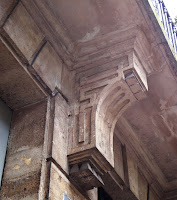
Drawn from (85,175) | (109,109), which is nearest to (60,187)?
(85,175)

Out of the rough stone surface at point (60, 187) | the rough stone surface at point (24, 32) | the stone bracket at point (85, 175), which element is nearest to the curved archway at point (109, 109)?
the stone bracket at point (85, 175)

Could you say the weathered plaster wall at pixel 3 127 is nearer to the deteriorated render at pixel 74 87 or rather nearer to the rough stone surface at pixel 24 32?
the deteriorated render at pixel 74 87

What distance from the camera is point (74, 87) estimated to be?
4.11 m

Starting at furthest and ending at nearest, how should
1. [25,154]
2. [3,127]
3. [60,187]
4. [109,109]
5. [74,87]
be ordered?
1. [74,87]
2. [109,109]
3. [3,127]
4. [25,154]
5. [60,187]

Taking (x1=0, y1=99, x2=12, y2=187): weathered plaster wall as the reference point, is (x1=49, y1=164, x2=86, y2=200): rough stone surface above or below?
below

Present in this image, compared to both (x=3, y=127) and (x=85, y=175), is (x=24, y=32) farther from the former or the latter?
(x=85, y=175)

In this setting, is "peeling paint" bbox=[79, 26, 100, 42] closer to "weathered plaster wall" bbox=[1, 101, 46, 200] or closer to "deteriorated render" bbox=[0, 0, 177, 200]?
"deteriorated render" bbox=[0, 0, 177, 200]

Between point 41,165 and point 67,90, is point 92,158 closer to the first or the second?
point 41,165

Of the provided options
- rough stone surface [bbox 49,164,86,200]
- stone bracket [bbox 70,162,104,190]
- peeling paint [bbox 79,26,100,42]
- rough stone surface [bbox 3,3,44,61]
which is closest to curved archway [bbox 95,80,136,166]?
stone bracket [bbox 70,162,104,190]

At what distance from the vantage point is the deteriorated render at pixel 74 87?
3459 mm

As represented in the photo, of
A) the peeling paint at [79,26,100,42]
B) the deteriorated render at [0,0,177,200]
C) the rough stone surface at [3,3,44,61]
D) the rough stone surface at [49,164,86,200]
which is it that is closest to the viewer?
the rough stone surface at [49,164,86,200]

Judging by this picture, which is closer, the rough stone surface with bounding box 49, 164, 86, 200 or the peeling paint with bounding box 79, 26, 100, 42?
the rough stone surface with bounding box 49, 164, 86, 200

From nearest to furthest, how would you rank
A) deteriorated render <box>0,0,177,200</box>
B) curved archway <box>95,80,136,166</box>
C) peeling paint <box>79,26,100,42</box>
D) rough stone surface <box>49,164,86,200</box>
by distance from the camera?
rough stone surface <box>49,164,86,200</box> < deteriorated render <box>0,0,177,200</box> < curved archway <box>95,80,136,166</box> < peeling paint <box>79,26,100,42</box>

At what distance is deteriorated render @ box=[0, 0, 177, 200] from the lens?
11.3 feet
